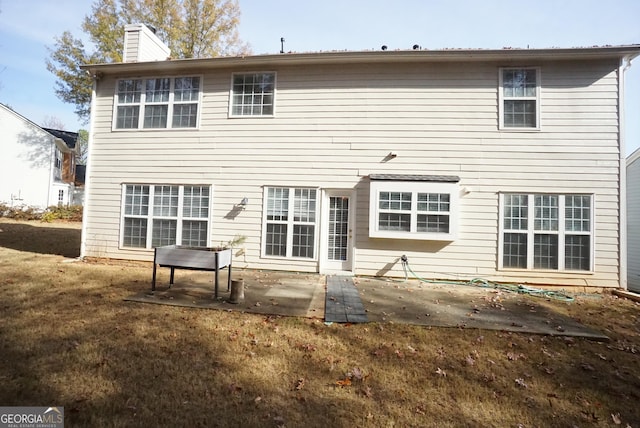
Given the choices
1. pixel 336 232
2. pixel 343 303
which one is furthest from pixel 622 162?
pixel 343 303

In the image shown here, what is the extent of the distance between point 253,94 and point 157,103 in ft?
9.94

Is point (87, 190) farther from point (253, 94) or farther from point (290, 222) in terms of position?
point (290, 222)

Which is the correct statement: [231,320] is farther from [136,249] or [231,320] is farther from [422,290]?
[136,249]

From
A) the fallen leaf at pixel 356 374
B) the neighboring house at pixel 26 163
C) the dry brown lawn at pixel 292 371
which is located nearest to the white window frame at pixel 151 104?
the dry brown lawn at pixel 292 371

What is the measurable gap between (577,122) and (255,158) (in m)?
8.59

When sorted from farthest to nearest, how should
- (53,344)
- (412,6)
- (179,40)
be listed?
(179,40), (412,6), (53,344)

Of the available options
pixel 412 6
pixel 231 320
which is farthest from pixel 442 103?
pixel 231 320

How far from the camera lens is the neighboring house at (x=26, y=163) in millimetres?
21234

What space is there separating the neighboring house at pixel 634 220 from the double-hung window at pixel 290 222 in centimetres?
1353

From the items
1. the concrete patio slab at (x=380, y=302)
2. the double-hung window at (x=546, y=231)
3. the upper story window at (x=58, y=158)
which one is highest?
the upper story window at (x=58, y=158)

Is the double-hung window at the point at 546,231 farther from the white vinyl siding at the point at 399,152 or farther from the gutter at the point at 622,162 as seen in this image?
the gutter at the point at 622,162

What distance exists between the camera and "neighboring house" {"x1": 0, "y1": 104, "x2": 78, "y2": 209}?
2123 cm

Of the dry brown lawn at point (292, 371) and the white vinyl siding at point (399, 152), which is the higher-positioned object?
the white vinyl siding at point (399, 152)

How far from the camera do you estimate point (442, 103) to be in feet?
26.6
